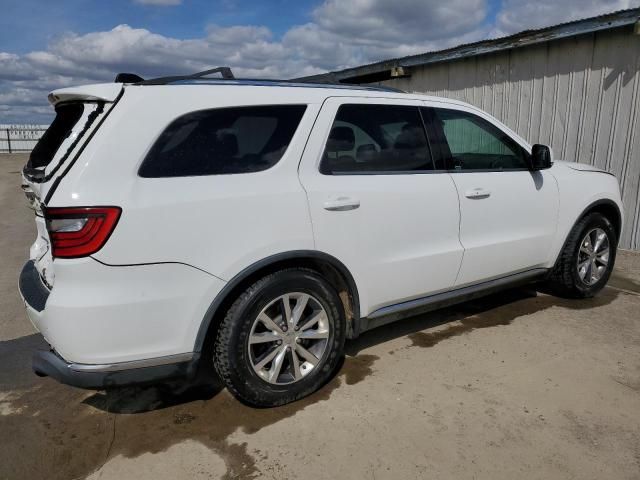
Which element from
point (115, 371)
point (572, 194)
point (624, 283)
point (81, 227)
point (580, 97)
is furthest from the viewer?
point (580, 97)

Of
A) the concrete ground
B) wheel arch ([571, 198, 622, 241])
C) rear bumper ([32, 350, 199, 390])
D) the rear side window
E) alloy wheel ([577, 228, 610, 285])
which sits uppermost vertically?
the rear side window

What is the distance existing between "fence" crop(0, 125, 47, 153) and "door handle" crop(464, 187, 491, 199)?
29281mm

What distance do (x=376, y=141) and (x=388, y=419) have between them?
1708 millimetres

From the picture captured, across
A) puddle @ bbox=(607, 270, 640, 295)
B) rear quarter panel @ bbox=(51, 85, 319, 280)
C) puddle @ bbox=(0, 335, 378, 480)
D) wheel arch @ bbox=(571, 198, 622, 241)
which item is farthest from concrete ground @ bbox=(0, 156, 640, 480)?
puddle @ bbox=(607, 270, 640, 295)

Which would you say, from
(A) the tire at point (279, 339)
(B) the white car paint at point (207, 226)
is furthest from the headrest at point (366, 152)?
(A) the tire at point (279, 339)

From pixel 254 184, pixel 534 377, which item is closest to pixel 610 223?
pixel 534 377

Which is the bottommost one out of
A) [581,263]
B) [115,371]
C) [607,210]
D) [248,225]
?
[581,263]

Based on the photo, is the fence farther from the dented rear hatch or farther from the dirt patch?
the dirt patch

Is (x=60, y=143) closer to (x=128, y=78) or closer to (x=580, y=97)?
(x=128, y=78)

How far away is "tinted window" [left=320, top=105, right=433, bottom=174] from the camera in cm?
295

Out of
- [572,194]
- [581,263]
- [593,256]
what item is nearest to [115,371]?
[572,194]

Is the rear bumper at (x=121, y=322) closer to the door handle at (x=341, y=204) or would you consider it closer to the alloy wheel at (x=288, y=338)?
the alloy wheel at (x=288, y=338)

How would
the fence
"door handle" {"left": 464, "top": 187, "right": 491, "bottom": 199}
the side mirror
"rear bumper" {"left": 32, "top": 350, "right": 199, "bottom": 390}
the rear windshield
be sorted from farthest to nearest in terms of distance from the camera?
the fence < the side mirror < "door handle" {"left": 464, "top": 187, "right": 491, "bottom": 199} < the rear windshield < "rear bumper" {"left": 32, "top": 350, "right": 199, "bottom": 390}

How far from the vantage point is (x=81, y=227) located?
218 centimetres
